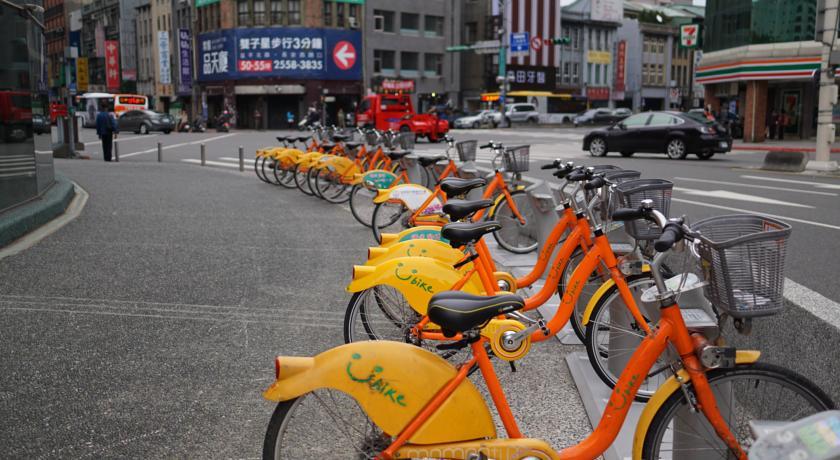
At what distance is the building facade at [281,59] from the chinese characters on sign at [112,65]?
76.3 feet

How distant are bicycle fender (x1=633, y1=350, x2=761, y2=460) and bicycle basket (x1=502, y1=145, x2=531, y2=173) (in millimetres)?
5736

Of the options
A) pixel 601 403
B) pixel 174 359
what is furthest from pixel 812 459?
pixel 174 359

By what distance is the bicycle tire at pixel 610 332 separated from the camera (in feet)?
13.7

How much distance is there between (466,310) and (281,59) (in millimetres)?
61336

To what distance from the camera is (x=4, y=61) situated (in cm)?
983

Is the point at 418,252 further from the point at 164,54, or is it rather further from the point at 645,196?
the point at 164,54

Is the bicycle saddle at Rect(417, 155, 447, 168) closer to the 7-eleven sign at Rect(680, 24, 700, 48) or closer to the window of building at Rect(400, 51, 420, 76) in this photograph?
the 7-eleven sign at Rect(680, 24, 700, 48)

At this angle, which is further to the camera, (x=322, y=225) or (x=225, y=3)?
(x=225, y=3)

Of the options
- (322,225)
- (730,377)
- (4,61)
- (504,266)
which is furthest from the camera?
(322,225)

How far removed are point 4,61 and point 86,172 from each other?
9848 millimetres

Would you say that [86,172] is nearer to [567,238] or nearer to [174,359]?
[174,359]

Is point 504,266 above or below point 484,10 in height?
below

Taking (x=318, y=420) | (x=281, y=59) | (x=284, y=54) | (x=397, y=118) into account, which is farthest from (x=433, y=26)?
(x=318, y=420)

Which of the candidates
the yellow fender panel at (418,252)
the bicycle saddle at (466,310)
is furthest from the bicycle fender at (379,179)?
the bicycle saddle at (466,310)
